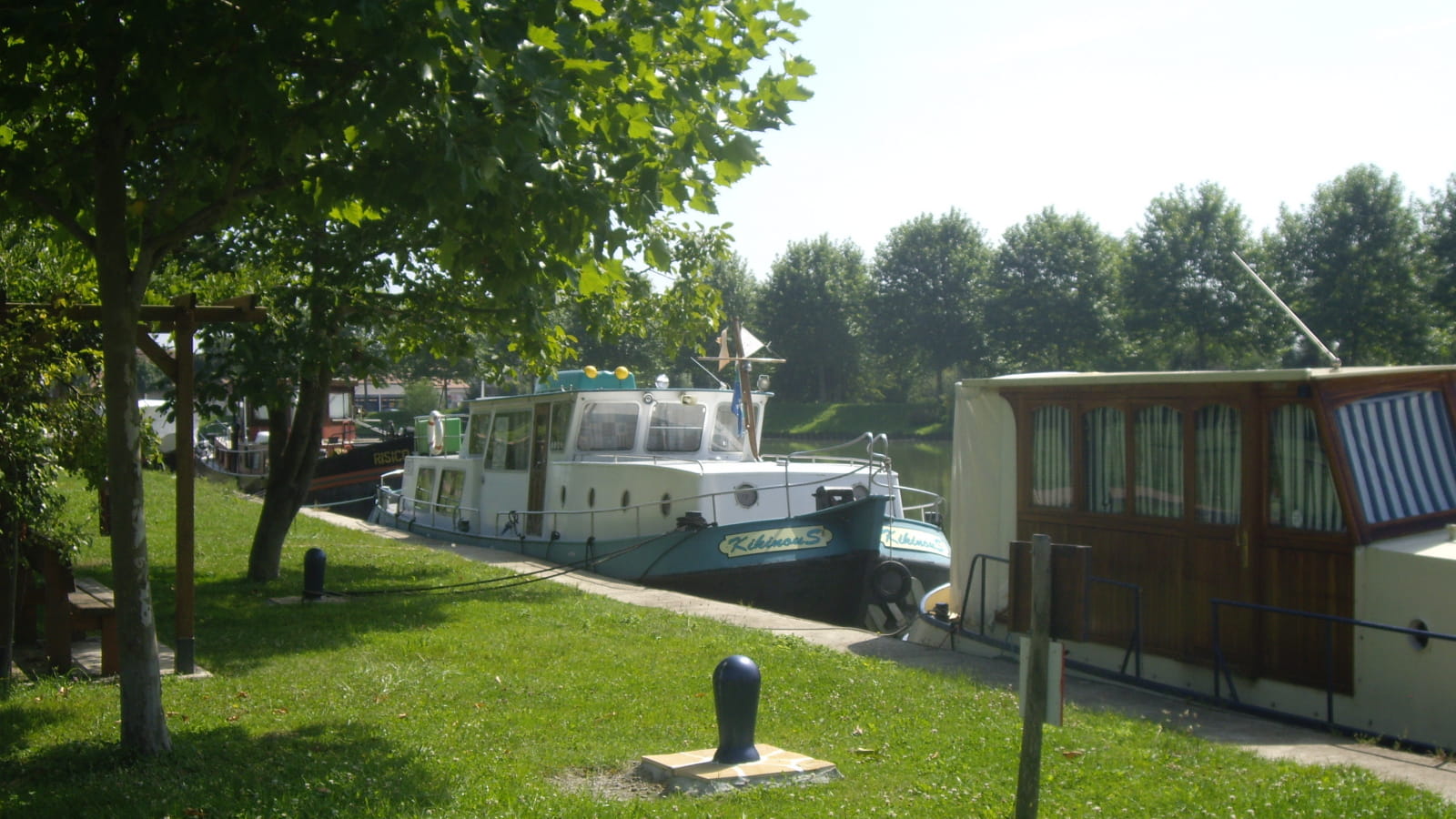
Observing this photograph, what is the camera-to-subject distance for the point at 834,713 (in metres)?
8.09

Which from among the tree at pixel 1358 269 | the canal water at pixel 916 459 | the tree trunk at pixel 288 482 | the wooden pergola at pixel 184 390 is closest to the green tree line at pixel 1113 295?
the tree at pixel 1358 269

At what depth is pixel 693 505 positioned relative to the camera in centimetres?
1672

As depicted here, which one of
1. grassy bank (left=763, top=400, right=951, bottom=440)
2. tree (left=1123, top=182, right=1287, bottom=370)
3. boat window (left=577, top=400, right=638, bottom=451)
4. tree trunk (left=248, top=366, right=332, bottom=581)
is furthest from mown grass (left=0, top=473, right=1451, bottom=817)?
grassy bank (left=763, top=400, right=951, bottom=440)

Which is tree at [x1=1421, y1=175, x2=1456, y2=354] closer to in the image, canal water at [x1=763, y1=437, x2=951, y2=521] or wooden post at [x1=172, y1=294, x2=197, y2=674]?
canal water at [x1=763, y1=437, x2=951, y2=521]

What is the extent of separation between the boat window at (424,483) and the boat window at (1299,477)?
1754 centimetres

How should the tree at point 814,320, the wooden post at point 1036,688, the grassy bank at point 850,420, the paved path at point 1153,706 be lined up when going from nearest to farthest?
the wooden post at point 1036,688 → the paved path at point 1153,706 → the grassy bank at point 850,420 → the tree at point 814,320

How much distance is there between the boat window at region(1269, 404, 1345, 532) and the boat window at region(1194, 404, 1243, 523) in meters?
0.23

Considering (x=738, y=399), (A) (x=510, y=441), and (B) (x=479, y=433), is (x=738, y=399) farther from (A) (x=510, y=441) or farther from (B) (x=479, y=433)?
(B) (x=479, y=433)

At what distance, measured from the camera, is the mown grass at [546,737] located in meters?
5.92

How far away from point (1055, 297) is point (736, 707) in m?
61.0

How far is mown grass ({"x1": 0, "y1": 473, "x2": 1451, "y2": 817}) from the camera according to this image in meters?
5.92

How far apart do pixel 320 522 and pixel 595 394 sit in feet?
26.1

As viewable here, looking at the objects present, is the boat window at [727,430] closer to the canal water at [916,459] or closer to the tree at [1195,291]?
the canal water at [916,459]

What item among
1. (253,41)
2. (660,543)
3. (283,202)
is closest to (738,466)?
(660,543)
